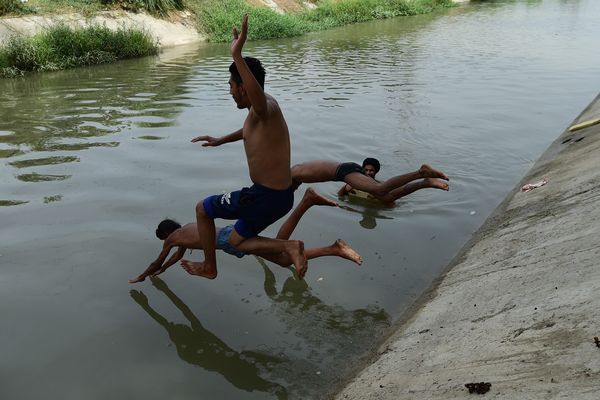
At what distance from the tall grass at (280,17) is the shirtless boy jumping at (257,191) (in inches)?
746

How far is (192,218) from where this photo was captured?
5570mm

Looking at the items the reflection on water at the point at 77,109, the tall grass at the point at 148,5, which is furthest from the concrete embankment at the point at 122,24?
the reflection on water at the point at 77,109

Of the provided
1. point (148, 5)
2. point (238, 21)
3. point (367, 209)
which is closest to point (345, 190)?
point (367, 209)

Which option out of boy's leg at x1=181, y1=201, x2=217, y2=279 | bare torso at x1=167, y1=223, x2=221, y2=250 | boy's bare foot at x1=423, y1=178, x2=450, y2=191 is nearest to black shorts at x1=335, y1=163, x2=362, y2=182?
boy's bare foot at x1=423, y1=178, x2=450, y2=191

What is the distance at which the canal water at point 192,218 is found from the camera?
3402 millimetres

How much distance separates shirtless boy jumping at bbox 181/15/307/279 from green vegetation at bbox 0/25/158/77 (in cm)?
1221

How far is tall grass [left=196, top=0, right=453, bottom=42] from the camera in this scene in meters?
22.2

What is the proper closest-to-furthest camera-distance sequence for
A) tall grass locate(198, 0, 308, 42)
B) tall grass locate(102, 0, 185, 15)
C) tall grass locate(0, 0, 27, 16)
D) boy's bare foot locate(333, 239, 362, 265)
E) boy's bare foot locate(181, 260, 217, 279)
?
boy's bare foot locate(333, 239, 362, 265), boy's bare foot locate(181, 260, 217, 279), tall grass locate(0, 0, 27, 16), tall grass locate(102, 0, 185, 15), tall grass locate(198, 0, 308, 42)

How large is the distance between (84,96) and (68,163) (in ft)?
16.1

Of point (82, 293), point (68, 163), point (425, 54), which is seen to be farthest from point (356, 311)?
point (425, 54)

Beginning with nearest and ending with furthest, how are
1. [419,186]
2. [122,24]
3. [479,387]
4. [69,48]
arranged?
[479,387]
[419,186]
[69,48]
[122,24]

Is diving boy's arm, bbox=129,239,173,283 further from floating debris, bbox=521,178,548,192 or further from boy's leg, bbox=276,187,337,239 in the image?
floating debris, bbox=521,178,548,192

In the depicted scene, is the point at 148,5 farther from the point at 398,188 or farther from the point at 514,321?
the point at 514,321

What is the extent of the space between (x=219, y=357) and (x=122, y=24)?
1698 cm
